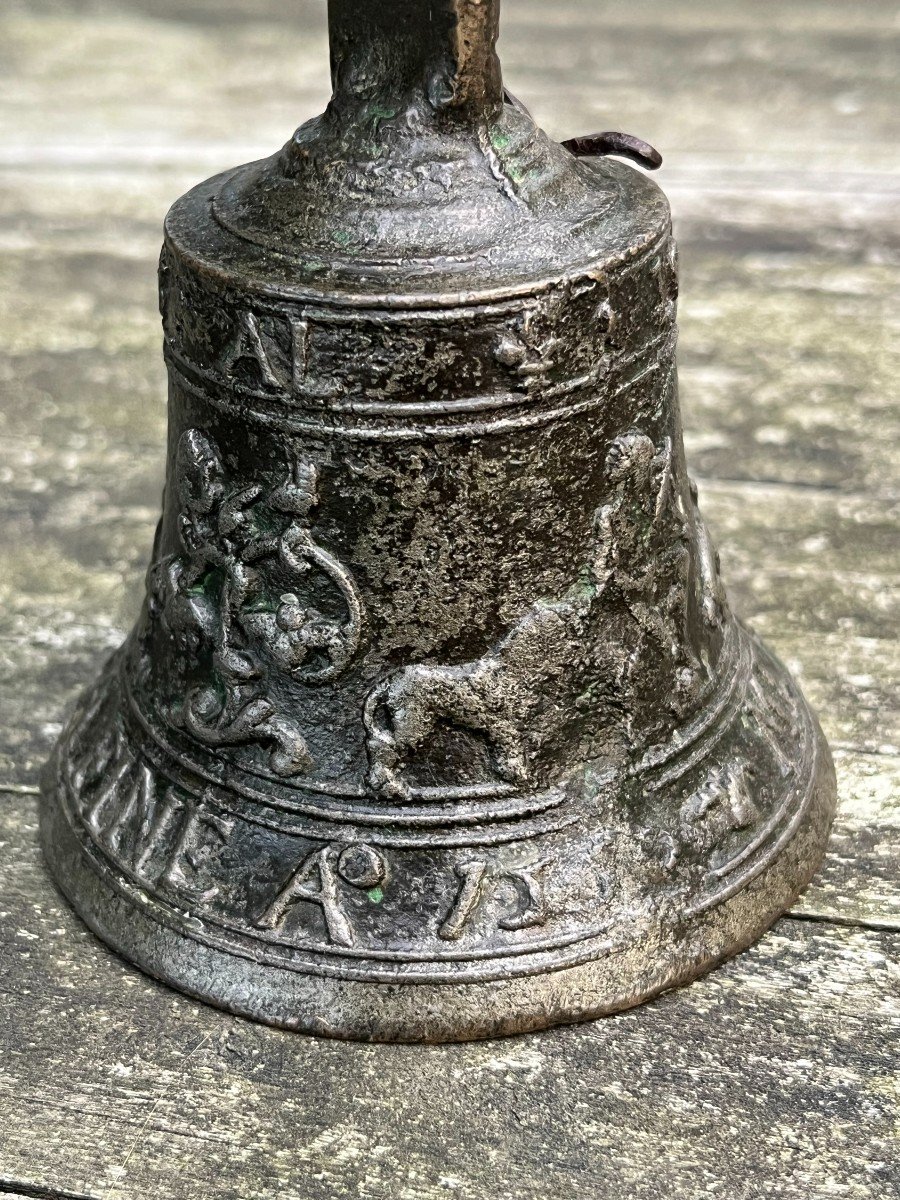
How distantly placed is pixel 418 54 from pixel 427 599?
405mm

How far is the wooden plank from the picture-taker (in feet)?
3.56

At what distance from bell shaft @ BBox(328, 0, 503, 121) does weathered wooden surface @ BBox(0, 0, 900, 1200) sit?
724 mm

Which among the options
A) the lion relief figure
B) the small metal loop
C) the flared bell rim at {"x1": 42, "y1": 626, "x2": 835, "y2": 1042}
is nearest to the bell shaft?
the small metal loop

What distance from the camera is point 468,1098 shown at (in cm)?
114

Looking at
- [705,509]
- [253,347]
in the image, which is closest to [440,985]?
[253,347]

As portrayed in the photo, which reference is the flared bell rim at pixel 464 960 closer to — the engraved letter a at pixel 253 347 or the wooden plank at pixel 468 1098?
the wooden plank at pixel 468 1098

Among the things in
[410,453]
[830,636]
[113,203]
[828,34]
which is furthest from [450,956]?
[828,34]

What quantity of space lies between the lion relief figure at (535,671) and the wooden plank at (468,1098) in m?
0.22

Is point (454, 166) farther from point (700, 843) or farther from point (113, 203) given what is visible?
point (113, 203)

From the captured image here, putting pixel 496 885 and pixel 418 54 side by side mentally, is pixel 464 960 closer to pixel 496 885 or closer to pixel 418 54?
pixel 496 885

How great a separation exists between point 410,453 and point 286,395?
10 centimetres

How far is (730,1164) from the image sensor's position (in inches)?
42.8

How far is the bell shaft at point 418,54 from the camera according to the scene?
3.58 ft

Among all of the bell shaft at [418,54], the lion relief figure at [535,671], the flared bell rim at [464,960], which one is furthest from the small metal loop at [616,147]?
the flared bell rim at [464,960]
